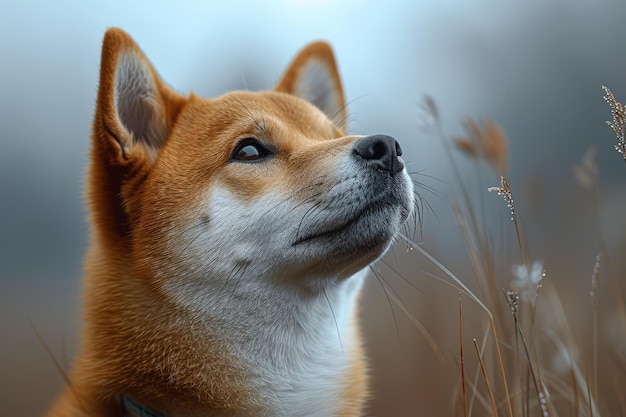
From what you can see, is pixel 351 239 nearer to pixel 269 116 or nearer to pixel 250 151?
pixel 250 151

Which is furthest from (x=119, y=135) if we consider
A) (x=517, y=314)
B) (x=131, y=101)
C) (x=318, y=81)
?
(x=517, y=314)

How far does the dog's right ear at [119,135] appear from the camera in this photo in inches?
95.7

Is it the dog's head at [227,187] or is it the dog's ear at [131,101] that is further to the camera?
the dog's ear at [131,101]

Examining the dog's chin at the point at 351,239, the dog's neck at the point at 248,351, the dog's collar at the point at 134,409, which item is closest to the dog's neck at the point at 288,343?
the dog's neck at the point at 248,351

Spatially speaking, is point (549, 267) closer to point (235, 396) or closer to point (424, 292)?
point (424, 292)

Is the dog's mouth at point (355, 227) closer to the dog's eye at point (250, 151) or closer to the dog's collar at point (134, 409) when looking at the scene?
the dog's eye at point (250, 151)

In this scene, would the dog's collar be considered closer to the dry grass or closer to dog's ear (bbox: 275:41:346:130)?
the dry grass

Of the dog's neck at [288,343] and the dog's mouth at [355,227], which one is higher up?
the dog's mouth at [355,227]

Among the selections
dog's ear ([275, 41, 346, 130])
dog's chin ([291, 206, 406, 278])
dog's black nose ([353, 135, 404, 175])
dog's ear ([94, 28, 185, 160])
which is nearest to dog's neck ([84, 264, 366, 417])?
dog's chin ([291, 206, 406, 278])

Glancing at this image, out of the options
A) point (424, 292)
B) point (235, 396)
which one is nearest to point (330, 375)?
point (235, 396)

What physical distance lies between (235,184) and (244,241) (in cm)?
23

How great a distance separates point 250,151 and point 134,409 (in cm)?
98

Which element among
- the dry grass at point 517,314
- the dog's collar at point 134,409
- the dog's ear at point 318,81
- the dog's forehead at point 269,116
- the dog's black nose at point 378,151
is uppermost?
the dog's ear at point 318,81

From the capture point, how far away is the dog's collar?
7.25ft
